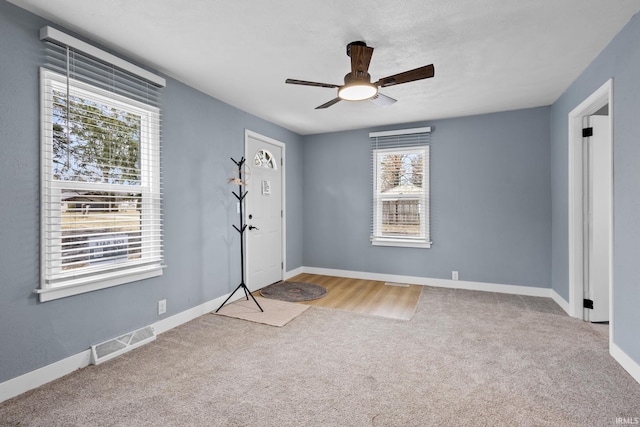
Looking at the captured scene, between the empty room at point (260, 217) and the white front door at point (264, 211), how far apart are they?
7cm

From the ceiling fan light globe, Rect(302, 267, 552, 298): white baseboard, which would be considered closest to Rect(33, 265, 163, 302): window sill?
the ceiling fan light globe

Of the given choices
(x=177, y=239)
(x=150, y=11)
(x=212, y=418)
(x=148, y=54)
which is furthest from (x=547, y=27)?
(x=177, y=239)

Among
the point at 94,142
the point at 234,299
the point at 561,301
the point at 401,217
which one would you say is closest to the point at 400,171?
the point at 401,217

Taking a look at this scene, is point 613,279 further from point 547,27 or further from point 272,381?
point 272,381

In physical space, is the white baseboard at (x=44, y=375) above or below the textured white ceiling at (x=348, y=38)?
below

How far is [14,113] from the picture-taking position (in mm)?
2041

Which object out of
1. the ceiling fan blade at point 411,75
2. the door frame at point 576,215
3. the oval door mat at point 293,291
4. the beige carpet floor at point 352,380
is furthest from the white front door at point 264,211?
the door frame at point 576,215

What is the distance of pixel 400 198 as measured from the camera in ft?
16.2

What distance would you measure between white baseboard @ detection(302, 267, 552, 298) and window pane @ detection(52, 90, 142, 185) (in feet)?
11.5

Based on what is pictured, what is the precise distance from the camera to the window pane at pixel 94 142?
7.54ft

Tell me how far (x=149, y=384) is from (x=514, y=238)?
4477 mm

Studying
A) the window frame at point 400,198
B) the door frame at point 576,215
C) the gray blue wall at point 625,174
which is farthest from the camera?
the window frame at point 400,198

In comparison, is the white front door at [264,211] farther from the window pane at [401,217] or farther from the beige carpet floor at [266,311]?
the window pane at [401,217]

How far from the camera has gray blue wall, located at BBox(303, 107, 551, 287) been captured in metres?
4.17
